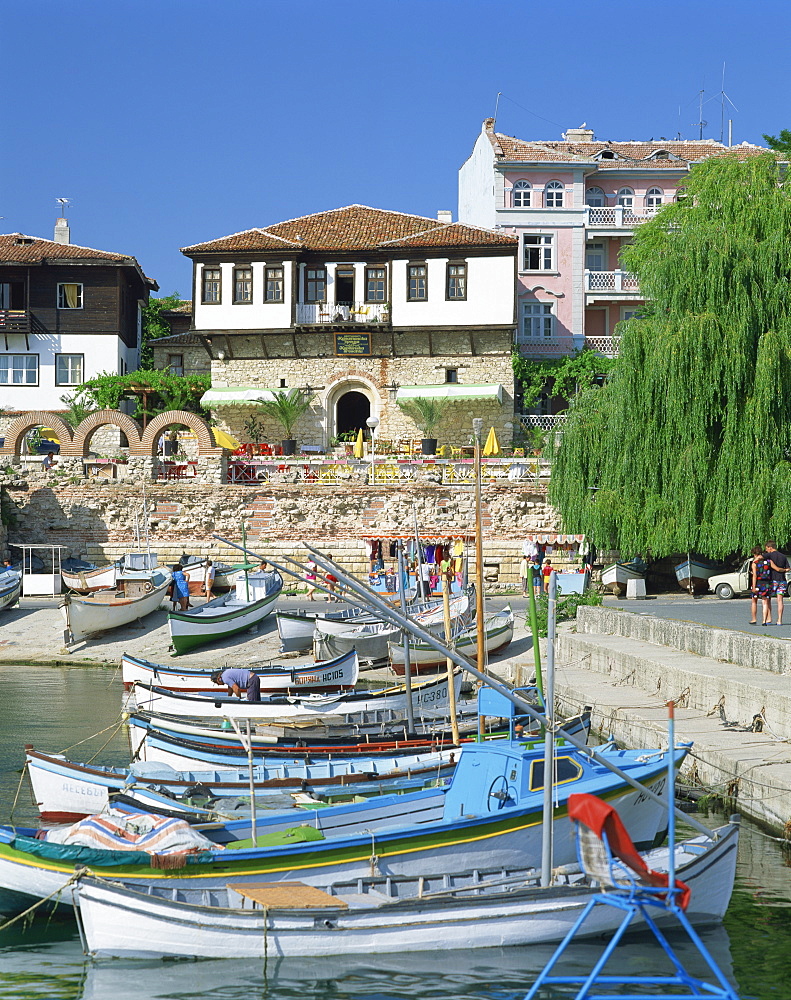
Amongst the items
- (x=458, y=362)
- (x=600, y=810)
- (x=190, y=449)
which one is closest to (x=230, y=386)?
(x=190, y=449)

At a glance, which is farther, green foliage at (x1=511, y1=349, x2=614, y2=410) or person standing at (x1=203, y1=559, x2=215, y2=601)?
green foliage at (x1=511, y1=349, x2=614, y2=410)

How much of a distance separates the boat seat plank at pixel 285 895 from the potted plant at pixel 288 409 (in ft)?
103

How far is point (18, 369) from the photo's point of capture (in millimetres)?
44031

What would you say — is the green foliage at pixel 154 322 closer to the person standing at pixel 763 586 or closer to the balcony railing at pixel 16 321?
the balcony railing at pixel 16 321

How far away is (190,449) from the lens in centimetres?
4016

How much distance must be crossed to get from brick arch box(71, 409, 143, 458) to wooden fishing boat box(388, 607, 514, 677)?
16938 mm

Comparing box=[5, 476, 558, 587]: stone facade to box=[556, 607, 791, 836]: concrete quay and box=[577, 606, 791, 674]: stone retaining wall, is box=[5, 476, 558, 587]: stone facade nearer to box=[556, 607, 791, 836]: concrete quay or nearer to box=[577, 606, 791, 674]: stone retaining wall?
box=[577, 606, 791, 674]: stone retaining wall

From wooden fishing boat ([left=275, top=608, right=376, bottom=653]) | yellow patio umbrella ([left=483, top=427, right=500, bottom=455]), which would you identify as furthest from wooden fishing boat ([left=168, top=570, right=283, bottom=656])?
yellow patio umbrella ([left=483, top=427, right=500, bottom=455])

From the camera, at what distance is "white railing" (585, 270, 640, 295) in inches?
1718

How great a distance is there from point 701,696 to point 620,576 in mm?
12084

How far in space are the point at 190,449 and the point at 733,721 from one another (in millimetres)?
29396

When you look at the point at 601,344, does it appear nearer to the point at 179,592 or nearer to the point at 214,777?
the point at 179,592

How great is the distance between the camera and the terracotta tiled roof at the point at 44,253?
4356 cm

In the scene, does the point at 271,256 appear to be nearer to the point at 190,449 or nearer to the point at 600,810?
the point at 190,449
